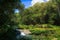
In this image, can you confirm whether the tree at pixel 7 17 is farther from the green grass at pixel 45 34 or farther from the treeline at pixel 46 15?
the treeline at pixel 46 15

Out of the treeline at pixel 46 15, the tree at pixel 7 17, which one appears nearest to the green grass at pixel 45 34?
the tree at pixel 7 17

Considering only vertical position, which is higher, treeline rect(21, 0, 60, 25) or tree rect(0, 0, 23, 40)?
treeline rect(21, 0, 60, 25)

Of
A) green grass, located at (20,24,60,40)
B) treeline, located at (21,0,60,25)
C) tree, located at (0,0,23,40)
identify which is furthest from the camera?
treeline, located at (21,0,60,25)

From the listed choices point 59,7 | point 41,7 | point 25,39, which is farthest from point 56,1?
point 25,39

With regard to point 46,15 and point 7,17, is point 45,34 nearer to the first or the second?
point 7,17

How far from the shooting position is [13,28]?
7746 mm

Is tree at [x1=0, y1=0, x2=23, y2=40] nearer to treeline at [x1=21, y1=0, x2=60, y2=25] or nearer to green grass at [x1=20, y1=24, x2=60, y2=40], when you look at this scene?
green grass at [x1=20, y1=24, x2=60, y2=40]

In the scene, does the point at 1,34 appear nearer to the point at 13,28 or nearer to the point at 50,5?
the point at 13,28

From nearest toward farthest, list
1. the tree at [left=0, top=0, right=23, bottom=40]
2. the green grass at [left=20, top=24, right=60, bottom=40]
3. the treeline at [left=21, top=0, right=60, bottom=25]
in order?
the tree at [left=0, top=0, right=23, bottom=40], the green grass at [left=20, top=24, right=60, bottom=40], the treeline at [left=21, top=0, right=60, bottom=25]

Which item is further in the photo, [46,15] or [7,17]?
[46,15]

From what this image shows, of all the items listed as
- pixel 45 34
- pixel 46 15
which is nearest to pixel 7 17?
pixel 45 34

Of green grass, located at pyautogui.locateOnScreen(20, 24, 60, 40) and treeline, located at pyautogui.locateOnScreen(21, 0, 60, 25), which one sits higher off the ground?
treeline, located at pyautogui.locateOnScreen(21, 0, 60, 25)

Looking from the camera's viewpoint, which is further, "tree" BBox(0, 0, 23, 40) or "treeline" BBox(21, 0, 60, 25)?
"treeline" BBox(21, 0, 60, 25)

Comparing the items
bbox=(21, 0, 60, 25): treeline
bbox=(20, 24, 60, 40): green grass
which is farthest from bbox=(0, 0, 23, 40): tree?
bbox=(21, 0, 60, 25): treeline
